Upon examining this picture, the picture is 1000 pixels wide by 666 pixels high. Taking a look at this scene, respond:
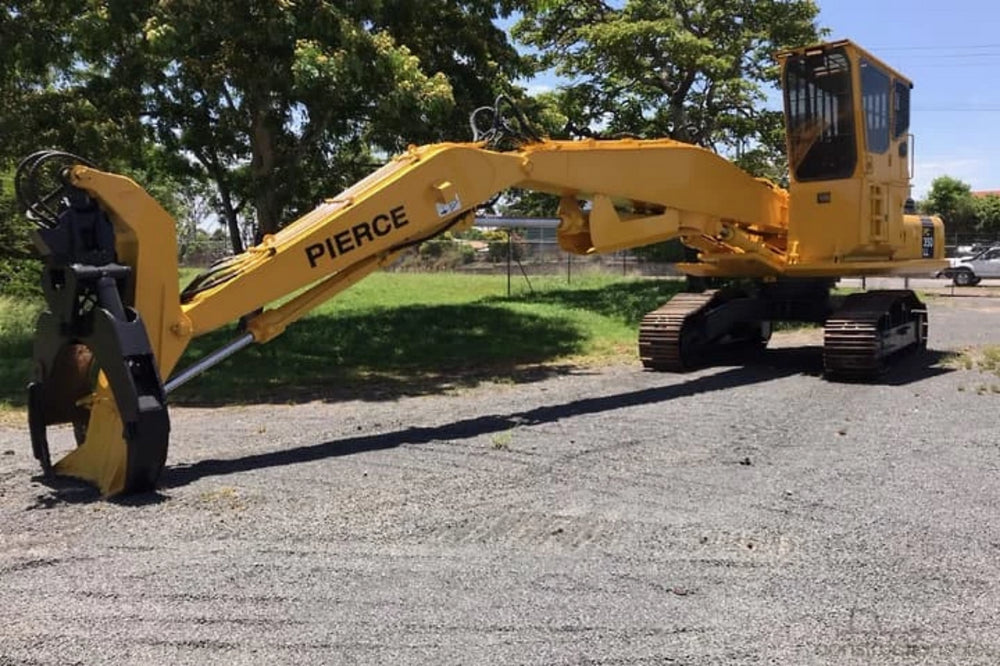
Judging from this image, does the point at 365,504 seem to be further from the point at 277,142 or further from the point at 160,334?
the point at 277,142

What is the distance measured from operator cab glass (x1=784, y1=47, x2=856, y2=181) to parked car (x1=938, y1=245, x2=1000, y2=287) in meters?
26.5

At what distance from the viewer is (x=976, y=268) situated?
34438 mm

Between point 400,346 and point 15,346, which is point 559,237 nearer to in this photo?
point 400,346

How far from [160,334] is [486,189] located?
306cm

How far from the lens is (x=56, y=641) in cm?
357

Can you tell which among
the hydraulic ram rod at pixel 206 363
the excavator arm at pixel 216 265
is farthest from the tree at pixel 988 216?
the hydraulic ram rod at pixel 206 363

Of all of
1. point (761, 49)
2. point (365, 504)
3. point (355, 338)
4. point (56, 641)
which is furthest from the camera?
point (761, 49)

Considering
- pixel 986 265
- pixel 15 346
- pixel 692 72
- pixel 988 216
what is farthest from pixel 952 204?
pixel 15 346

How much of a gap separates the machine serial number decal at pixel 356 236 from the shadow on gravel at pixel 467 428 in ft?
4.81

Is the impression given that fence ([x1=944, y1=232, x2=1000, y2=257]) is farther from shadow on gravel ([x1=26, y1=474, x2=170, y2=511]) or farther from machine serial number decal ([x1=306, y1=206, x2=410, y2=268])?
shadow on gravel ([x1=26, y1=474, x2=170, y2=511])

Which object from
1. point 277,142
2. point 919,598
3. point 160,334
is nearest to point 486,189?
point 160,334

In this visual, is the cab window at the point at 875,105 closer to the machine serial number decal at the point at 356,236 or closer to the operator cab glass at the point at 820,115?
the operator cab glass at the point at 820,115

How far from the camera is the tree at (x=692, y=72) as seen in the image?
22.3 m

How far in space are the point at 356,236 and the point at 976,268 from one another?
3340cm
